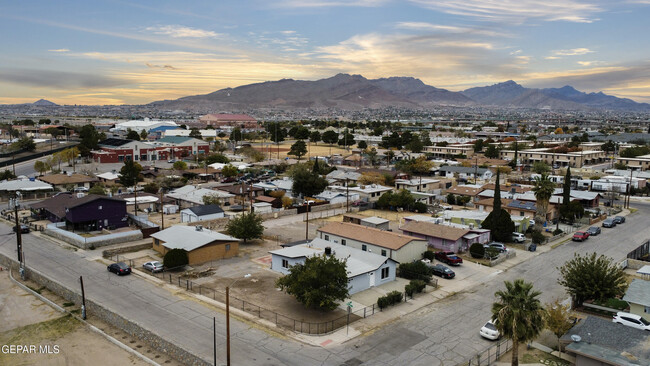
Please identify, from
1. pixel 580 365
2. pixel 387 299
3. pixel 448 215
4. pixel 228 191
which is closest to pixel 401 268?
pixel 387 299

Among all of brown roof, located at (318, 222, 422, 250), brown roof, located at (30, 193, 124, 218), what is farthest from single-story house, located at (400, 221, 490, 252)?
brown roof, located at (30, 193, 124, 218)

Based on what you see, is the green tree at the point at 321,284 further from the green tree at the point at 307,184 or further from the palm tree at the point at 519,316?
the green tree at the point at 307,184

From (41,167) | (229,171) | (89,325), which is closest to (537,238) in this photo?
(89,325)

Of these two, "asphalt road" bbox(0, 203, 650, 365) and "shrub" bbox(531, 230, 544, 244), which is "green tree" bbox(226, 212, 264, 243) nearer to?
"asphalt road" bbox(0, 203, 650, 365)

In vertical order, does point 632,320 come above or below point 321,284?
below

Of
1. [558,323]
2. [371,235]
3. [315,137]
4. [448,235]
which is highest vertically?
[315,137]

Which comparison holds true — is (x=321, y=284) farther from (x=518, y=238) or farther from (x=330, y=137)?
(x=330, y=137)
